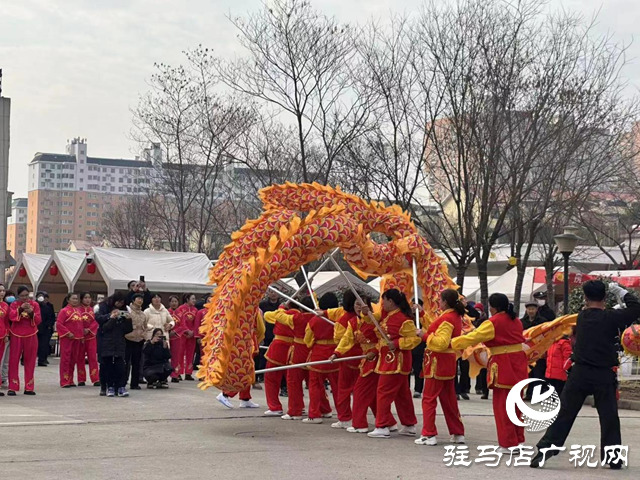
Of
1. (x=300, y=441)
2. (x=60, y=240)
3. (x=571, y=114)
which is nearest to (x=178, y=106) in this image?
(x=571, y=114)

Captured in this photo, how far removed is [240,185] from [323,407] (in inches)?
929

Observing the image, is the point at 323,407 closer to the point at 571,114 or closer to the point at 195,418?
the point at 195,418

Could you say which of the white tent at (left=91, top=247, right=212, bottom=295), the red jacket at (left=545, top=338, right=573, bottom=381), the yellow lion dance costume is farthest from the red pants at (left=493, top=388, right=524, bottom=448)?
the white tent at (left=91, top=247, right=212, bottom=295)

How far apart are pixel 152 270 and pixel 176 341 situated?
706cm

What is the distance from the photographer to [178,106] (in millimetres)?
30203

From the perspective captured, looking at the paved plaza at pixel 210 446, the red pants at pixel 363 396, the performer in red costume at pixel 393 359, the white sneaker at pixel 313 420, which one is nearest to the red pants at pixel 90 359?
the paved plaza at pixel 210 446

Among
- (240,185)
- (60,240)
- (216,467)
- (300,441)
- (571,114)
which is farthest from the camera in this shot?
(60,240)

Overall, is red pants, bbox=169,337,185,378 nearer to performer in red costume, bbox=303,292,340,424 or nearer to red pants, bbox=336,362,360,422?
performer in red costume, bbox=303,292,340,424

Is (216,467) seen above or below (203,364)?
below

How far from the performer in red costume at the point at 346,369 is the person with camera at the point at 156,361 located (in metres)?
5.06

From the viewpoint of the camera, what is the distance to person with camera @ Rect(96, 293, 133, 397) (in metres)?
14.3

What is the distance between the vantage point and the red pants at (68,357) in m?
15.7

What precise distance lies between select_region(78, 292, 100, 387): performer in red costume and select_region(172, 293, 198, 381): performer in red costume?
6.84 feet

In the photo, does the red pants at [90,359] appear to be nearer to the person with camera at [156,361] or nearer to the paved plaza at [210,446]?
the person with camera at [156,361]
